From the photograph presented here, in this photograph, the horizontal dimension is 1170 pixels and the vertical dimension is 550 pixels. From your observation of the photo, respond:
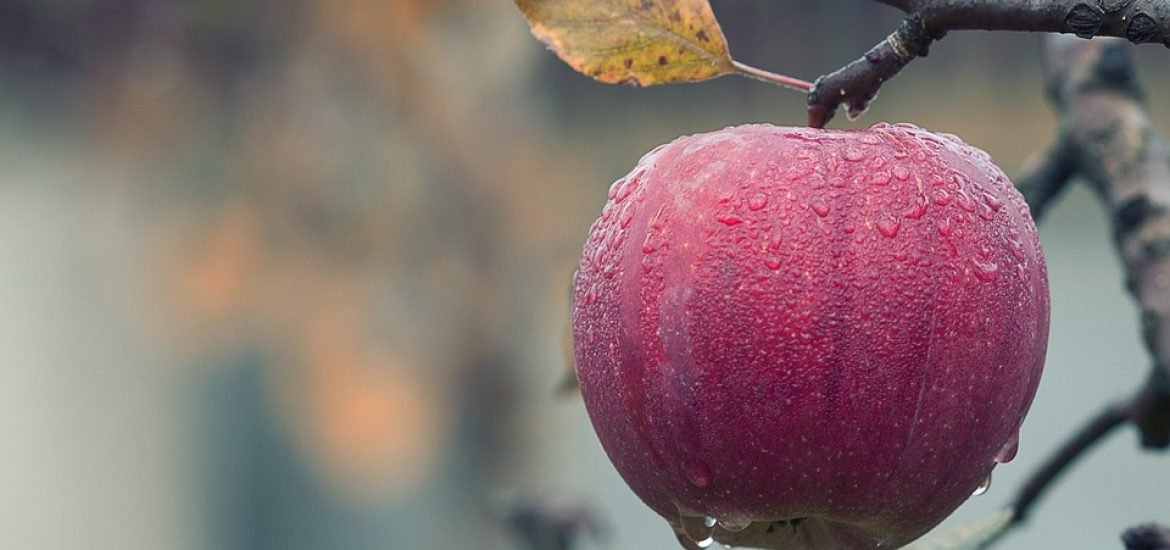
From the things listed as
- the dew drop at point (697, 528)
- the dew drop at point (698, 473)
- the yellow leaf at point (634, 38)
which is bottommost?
the dew drop at point (697, 528)

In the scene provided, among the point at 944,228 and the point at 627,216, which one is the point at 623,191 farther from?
the point at 944,228

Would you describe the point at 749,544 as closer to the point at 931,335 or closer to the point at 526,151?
the point at 931,335

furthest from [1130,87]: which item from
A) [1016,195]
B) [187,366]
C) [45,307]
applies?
[45,307]

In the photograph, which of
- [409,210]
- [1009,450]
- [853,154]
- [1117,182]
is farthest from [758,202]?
[409,210]

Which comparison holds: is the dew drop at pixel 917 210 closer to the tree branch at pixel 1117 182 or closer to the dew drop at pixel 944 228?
the dew drop at pixel 944 228

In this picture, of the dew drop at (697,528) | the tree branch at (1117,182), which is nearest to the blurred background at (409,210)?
the tree branch at (1117,182)

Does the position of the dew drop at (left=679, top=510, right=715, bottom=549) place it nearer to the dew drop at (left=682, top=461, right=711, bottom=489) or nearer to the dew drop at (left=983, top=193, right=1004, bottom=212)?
the dew drop at (left=682, top=461, right=711, bottom=489)
